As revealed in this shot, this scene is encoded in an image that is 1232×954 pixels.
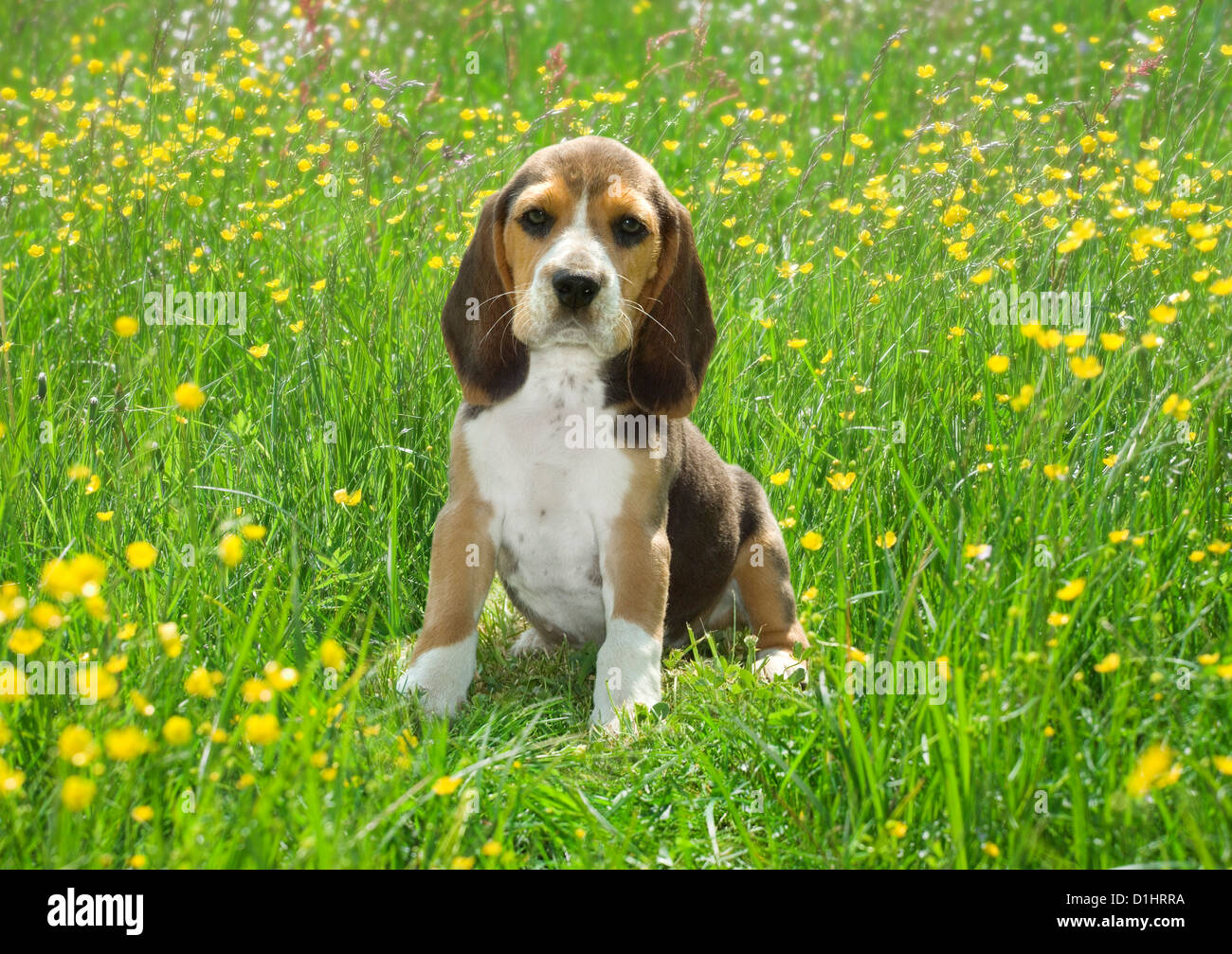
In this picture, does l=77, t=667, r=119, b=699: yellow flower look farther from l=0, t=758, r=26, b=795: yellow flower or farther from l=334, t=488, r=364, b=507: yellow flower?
l=334, t=488, r=364, b=507: yellow flower

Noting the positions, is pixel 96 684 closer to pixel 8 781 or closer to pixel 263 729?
pixel 8 781

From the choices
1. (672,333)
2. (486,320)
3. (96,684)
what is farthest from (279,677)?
(672,333)

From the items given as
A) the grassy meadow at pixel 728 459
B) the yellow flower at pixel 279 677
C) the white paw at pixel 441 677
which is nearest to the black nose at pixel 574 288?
the grassy meadow at pixel 728 459

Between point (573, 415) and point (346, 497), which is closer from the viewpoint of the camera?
point (573, 415)

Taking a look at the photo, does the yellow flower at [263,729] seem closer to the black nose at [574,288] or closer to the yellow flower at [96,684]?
the yellow flower at [96,684]

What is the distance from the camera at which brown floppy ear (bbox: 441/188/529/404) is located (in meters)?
3.80

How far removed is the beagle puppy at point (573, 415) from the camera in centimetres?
361

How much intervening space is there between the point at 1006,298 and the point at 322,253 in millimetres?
3013

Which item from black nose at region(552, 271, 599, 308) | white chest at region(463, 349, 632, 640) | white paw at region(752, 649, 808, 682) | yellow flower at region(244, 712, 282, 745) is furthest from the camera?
white paw at region(752, 649, 808, 682)

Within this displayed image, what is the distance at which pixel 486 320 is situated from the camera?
3852 mm

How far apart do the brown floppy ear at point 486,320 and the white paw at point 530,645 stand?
95 cm

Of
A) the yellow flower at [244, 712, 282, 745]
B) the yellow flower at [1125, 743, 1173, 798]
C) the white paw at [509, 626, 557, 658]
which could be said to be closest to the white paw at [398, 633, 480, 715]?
the white paw at [509, 626, 557, 658]

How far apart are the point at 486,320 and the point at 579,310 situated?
19.1 inches

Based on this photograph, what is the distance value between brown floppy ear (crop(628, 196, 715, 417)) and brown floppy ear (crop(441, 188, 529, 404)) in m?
0.36
